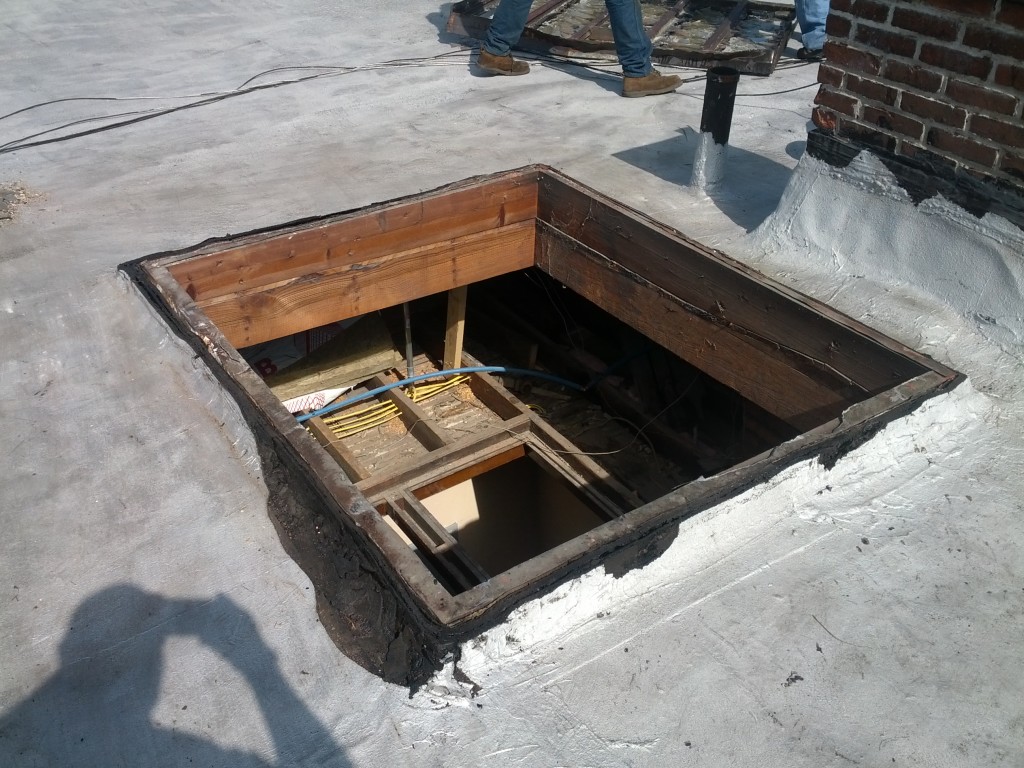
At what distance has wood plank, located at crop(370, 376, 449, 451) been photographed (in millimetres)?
5219

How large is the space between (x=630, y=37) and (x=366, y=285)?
8.67 ft

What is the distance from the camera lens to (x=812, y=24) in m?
6.45

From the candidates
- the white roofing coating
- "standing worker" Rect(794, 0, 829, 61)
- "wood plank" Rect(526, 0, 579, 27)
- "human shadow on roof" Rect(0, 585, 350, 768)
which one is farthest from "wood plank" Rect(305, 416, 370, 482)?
"standing worker" Rect(794, 0, 829, 61)

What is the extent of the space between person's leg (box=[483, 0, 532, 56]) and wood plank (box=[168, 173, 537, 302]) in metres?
1.92

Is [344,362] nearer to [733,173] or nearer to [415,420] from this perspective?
[415,420]

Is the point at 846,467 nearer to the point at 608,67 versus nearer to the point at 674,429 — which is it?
the point at 674,429

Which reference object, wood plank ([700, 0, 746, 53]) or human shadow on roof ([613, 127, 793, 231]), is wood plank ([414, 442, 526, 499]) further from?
wood plank ([700, 0, 746, 53])

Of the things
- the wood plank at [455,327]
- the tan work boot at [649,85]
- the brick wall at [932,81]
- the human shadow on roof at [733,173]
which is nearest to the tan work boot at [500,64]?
the tan work boot at [649,85]

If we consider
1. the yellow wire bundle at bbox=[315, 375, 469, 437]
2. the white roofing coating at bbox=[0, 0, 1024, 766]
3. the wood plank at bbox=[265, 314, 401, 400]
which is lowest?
the yellow wire bundle at bbox=[315, 375, 469, 437]

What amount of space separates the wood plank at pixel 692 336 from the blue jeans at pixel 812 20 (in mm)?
3182

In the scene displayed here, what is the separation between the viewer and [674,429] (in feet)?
19.1

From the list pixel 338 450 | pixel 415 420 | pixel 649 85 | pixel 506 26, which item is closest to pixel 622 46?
pixel 649 85

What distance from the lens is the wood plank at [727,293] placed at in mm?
3238

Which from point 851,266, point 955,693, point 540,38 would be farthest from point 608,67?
point 955,693
